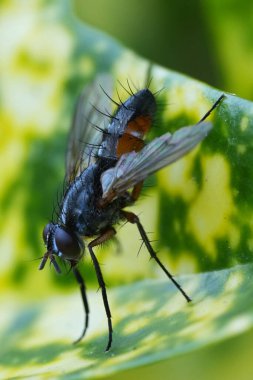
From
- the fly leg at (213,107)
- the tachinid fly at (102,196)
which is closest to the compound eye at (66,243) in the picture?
the tachinid fly at (102,196)

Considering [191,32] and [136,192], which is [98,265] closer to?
[136,192]

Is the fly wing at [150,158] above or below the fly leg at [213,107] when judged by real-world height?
below

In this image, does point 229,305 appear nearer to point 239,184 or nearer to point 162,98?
point 239,184

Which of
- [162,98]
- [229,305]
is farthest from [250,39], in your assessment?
[229,305]

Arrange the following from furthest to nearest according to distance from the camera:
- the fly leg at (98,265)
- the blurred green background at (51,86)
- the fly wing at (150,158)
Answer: the blurred green background at (51,86) < the fly leg at (98,265) < the fly wing at (150,158)

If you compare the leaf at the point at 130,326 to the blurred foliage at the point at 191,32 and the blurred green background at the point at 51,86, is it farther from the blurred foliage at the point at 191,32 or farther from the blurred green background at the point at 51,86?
the blurred foliage at the point at 191,32

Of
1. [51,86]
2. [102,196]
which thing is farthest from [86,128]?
[102,196]
